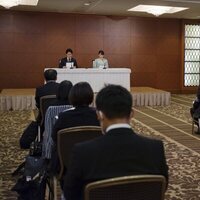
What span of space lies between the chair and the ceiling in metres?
7.88

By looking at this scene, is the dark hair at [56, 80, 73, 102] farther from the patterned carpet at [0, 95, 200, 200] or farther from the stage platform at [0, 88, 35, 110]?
the stage platform at [0, 88, 35, 110]

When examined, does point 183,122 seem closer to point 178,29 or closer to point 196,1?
point 196,1

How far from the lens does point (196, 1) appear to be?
874cm

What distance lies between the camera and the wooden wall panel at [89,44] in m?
11.4

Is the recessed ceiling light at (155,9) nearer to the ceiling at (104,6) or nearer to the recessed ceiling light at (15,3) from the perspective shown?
the ceiling at (104,6)

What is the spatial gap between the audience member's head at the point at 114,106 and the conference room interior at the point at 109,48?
225 inches

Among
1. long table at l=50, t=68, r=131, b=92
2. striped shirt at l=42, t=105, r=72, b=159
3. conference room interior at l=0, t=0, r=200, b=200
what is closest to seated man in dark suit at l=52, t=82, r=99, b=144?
striped shirt at l=42, t=105, r=72, b=159

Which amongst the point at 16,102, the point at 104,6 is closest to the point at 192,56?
the point at 104,6

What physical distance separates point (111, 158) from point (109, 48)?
10.9 meters

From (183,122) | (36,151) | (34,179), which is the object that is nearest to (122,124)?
(34,179)

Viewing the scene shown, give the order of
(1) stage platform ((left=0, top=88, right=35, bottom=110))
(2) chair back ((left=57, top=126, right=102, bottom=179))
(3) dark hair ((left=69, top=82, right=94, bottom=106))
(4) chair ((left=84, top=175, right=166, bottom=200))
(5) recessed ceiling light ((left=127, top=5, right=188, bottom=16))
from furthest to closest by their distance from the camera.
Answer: (5) recessed ceiling light ((left=127, top=5, right=188, bottom=16)) < (1) stage platform ((left=0, top=88, right=35, bottom=110)) < (3) dark hair ((left=69, top=82, right=94, bottom=106)) < (2) chair back ((left=57, top=126, right=102, bottom=179)) < (4) chair ((left=84, top=175, right=166, bottom=200))

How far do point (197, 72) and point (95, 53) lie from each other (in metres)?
4.20

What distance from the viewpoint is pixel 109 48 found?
12180mm

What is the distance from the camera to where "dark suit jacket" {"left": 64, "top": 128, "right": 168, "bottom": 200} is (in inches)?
57.1
